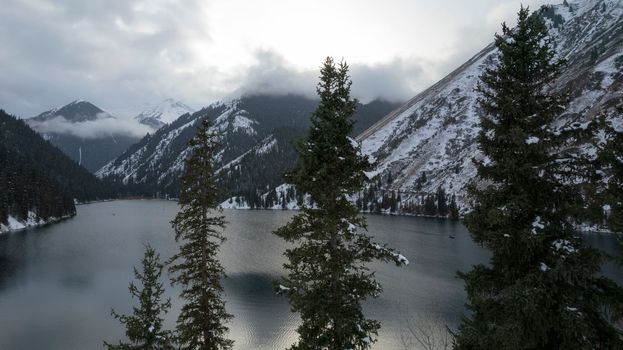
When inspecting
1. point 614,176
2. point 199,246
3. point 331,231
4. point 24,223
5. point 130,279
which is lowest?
point 130,279

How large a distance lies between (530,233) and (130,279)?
261 feet

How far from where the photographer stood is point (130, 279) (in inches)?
3024

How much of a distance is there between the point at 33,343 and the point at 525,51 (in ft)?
193

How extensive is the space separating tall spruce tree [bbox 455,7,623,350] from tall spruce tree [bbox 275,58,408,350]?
433cm

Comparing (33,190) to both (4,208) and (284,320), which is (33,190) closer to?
(4,208)

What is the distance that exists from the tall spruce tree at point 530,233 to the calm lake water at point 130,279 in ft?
91.7

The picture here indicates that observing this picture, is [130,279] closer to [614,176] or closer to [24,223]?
[614,176]

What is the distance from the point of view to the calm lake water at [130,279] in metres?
51.5

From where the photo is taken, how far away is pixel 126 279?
76.9 m

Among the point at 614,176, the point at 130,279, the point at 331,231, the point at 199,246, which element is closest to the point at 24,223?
the point at 130,279

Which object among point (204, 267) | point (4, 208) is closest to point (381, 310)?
point (204, 267)

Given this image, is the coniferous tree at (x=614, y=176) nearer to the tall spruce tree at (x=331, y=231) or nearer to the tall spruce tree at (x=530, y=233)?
the tall spruce tree at (x=530, y=233)

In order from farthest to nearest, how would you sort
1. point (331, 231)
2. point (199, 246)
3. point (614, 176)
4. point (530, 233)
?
1. point (199, 246)
2. point (331, 231)
3. point (530, 233)
4. point (614, 176)

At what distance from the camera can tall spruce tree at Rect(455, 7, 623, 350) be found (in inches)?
451
